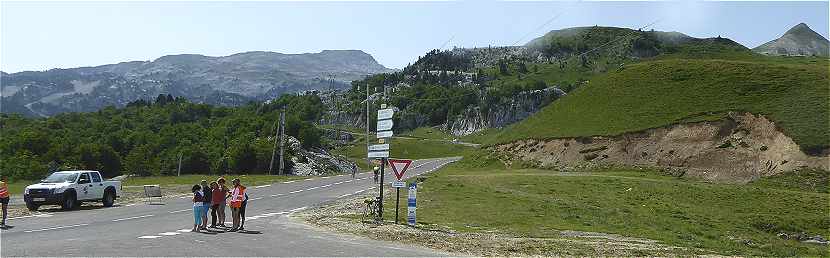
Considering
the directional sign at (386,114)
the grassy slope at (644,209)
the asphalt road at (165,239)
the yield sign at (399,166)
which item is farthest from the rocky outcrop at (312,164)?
the yield sign at (399,166)

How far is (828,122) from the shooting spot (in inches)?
2368

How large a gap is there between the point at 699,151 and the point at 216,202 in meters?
54.8

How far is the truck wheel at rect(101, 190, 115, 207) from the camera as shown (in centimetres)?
3525

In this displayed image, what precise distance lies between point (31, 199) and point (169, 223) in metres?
11.9

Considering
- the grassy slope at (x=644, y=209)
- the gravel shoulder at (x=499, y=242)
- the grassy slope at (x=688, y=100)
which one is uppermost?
the grassy slope at (x=688, y=100)

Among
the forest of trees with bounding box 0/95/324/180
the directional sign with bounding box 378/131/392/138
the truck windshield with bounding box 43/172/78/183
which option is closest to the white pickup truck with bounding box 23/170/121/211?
the truck windshield with bounding box 43/172/78/183

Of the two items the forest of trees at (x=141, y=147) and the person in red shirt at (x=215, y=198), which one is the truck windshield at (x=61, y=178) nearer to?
the person in red shirt at (x=215, y=198)

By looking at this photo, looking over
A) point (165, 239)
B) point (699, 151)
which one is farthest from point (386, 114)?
point (699, 151)

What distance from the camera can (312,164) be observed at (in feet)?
340

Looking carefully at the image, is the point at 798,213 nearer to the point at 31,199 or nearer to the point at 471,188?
the point at 471,188

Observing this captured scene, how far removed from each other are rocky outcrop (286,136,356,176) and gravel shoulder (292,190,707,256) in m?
A: 74.1

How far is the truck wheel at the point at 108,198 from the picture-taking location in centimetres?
3525

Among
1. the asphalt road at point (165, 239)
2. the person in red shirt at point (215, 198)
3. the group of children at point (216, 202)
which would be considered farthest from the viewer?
the person in red shirt at point (215, 198)

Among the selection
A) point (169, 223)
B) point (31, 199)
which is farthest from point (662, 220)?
point (31, 199)
